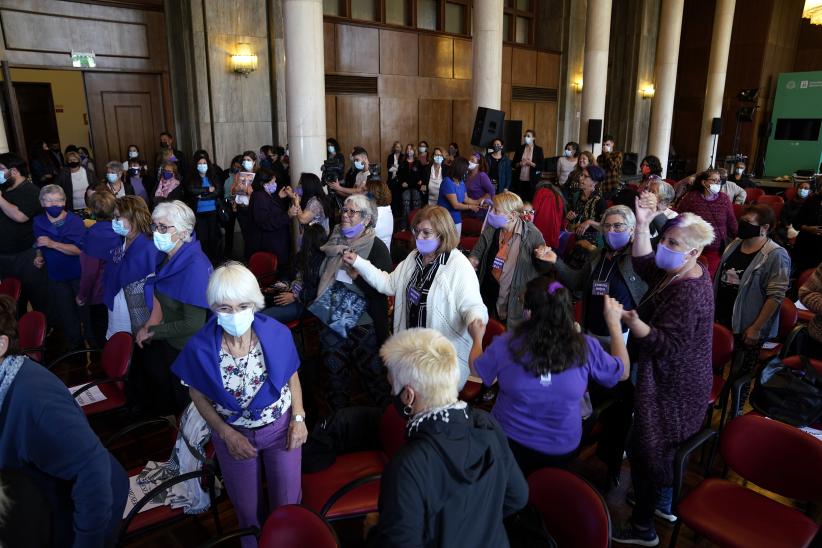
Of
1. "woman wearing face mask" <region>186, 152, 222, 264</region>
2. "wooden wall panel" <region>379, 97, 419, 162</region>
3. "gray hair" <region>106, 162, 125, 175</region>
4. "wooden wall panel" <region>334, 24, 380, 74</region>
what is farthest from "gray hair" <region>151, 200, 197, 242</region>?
"wooden wall panel" <region>379, 97, 419, 162</region>

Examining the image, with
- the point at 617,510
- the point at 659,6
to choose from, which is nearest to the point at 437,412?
the point at 617,510

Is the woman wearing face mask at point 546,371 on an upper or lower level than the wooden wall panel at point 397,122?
lower

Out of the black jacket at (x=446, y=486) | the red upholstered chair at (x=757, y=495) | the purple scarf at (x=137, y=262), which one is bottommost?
the red upholstered chair at (x=757, y=495)

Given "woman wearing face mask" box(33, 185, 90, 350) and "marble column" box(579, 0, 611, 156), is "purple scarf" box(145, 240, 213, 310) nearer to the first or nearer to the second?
"woman wearing face mask" box(33, 185, 90, 350)

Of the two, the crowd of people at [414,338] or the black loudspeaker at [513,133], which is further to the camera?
the black loudspeaker at [513,133]

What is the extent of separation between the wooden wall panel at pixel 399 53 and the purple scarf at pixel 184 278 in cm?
1011

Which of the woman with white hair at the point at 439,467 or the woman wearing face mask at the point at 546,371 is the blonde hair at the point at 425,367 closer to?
the woman with white hair at the point at 439,467

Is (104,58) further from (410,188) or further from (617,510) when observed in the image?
(617,510)

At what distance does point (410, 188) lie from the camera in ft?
33.8

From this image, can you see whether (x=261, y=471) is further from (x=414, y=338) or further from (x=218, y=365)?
(x=414, y=338)

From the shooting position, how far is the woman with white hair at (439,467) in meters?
1.63

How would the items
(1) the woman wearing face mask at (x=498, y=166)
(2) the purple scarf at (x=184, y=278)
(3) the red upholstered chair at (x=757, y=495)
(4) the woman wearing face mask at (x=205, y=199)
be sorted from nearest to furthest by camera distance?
(3) the red upholstered chair at (x=757, y=495) < (2) the purple scarf at (x=184, y=278) < (4) the woman wearing face mask at (x=205, y=199) < (1) the woman wearing face mask at (x=498, y=166)

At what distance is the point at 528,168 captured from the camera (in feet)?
36.7

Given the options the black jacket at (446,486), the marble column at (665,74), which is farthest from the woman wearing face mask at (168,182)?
the marble column at (665,74)
